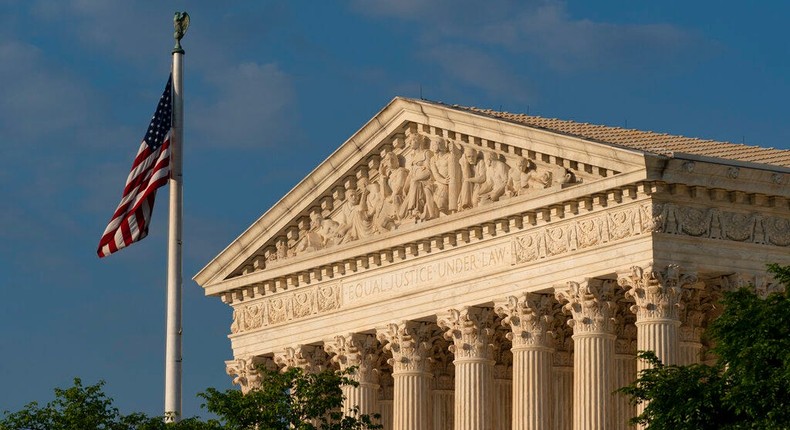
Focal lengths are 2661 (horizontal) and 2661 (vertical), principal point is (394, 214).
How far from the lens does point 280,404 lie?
3214 inches

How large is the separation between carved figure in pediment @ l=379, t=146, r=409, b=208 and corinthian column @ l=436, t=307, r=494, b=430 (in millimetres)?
5110

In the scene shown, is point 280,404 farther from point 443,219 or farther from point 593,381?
point 443,219

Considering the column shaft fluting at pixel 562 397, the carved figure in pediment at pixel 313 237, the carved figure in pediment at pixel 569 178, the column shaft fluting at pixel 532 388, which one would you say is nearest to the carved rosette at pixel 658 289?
the carved figure in pediment at pixel 569 178

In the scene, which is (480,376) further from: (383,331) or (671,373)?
(671,373)

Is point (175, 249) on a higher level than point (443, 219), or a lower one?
lower

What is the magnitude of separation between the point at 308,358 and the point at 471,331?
10527mm

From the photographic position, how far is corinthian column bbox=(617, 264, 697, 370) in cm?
8425

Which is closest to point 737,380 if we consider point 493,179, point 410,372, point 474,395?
point 493,179

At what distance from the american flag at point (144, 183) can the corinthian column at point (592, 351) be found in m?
15.2

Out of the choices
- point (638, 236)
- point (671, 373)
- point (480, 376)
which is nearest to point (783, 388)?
point (671, 373)

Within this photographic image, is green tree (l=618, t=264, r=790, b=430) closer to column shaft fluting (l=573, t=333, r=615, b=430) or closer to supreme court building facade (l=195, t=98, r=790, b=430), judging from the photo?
supreme court building facade (l=195, t=98, r=790, b=430)

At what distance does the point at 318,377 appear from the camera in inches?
3305

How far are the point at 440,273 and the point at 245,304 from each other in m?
13.1

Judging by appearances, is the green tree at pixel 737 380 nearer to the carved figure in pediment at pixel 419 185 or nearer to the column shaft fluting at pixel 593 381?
the column shaft fluting at pixel 593 381
